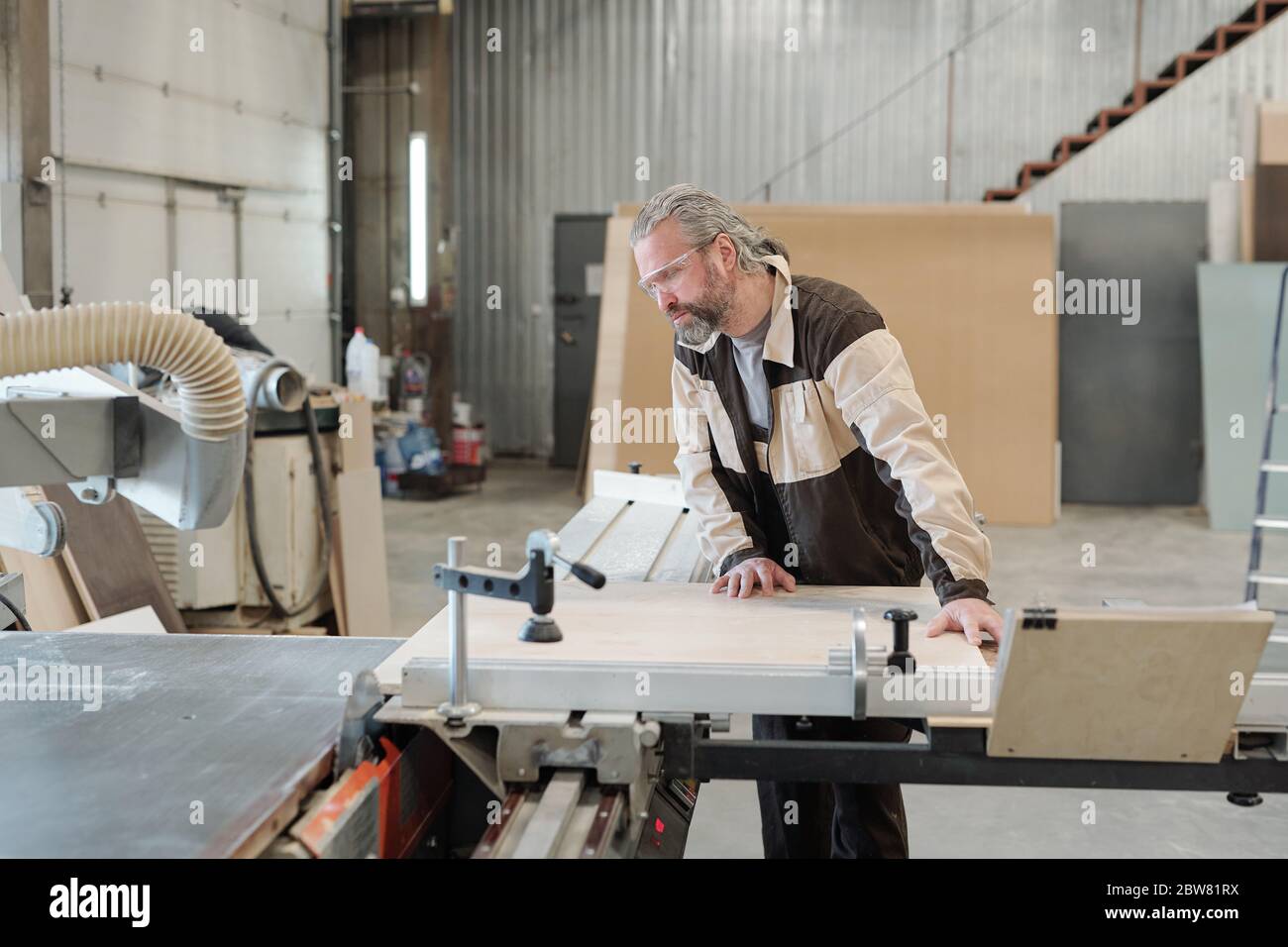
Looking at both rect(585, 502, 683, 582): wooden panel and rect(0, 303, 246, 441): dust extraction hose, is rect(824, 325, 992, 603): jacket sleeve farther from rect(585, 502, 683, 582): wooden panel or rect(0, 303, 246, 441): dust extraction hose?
rect(0, 303, 246, 441): dust extraction hose

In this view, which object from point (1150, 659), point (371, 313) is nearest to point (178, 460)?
point (1150, 659)

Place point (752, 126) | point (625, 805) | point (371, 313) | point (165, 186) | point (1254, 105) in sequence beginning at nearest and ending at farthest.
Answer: point (625, 805) < point (165, 186) < point (1254, 105) < point (371, 313) < point (752, 126)

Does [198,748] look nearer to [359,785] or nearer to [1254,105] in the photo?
[359,785]

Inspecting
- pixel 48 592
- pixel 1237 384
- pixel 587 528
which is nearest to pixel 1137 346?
pixel 1237 384

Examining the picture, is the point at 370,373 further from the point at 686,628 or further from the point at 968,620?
the point at 968,620

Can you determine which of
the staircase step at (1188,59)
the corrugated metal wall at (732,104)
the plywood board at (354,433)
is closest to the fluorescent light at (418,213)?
the corrugated metal wall at (732,104)

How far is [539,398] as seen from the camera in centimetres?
949

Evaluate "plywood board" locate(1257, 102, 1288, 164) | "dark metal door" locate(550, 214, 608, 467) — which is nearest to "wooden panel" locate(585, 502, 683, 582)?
"plywood board" locate(1257, 102, 1288, 164)

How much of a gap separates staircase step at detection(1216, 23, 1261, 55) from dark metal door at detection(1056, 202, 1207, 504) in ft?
3.82

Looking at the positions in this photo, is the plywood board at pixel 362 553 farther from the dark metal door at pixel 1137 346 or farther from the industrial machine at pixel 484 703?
the dark metal door at pixel 1137 346

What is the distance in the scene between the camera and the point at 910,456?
1.97 m

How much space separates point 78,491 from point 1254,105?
25.4ft
